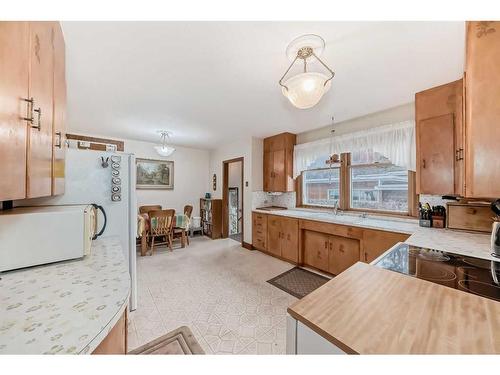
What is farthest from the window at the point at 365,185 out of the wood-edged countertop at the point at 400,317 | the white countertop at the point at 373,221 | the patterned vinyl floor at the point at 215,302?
the wood-edged countertop at the point at 400,317

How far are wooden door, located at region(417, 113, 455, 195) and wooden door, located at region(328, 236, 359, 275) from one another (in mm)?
1033

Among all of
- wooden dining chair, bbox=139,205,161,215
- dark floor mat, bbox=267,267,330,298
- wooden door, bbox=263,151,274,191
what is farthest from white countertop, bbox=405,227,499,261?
wooden dining chair, bbox=139,205,161,215

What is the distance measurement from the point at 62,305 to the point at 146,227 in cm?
320

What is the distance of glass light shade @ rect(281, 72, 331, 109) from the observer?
136 centimetres

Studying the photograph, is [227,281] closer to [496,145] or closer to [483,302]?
[483,302]

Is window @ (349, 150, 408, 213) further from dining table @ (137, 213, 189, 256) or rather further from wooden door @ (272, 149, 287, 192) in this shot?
dining table @ (137, 213, 189, 256)

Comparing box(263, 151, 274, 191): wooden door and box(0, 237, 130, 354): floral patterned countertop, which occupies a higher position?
box(263, 151, 274, 191): wooden door

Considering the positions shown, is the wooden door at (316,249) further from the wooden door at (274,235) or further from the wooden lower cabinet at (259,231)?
the wooden lower cabinet at (259,231)

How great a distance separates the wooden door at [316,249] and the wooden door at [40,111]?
9.65 feet

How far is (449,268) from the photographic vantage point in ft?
3.55

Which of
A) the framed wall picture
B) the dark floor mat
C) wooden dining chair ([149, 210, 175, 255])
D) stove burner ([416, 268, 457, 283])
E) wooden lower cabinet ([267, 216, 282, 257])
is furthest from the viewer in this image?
the framed wall picture

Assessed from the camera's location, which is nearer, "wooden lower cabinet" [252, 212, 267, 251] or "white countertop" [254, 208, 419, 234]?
"white countertop" [254, 208, 419, 234]
